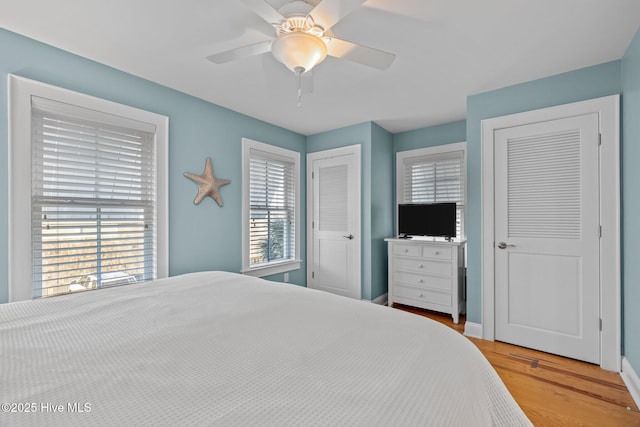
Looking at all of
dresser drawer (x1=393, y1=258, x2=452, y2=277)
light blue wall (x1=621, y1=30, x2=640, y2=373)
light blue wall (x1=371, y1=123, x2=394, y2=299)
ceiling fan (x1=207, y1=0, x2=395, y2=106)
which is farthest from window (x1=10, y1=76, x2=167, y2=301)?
light blue wall (x1=621, y1=30, x2=640, y2=373)

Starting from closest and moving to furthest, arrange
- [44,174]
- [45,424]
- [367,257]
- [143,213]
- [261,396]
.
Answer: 1. [45,424]
2. [261,396]
3. [44,174]
4. [143,213]
5. [367,257]

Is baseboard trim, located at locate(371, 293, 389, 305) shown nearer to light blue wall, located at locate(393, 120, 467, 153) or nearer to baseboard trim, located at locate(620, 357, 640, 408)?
light blue wall, located at locate(393, 120, 467, 153)

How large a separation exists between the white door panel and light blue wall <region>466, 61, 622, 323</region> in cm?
132

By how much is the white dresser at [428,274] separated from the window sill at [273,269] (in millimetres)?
1299

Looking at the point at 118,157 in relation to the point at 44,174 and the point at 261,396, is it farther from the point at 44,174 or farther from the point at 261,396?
the point at 261,396

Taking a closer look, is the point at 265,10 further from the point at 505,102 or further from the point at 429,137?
the point at 429,137

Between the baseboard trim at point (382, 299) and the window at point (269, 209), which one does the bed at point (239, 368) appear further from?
the baseboard trim at point (382, 299)

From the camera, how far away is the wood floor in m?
1.73

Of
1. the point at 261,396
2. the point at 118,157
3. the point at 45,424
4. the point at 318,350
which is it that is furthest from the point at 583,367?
the point at 118,157

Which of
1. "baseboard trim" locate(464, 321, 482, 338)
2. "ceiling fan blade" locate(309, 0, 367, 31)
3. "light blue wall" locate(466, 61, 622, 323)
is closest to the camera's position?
"ceiling fan blade" locate(309, 0, 367, 31)

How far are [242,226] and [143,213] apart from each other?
3.40 ft

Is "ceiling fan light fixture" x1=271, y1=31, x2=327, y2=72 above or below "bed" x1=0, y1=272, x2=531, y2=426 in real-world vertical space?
above

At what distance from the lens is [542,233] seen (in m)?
2.52

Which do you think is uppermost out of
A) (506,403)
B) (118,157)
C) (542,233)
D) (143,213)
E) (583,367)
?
(118,157)
